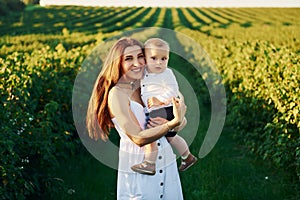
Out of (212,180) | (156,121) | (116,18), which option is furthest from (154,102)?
(116,18)

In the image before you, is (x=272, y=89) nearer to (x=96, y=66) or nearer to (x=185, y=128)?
(x=96, y=66)

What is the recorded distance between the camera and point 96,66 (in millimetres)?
8117

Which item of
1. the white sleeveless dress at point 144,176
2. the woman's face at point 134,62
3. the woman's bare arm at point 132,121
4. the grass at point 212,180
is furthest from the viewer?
the grass at point 212,180

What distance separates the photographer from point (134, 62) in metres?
2.63

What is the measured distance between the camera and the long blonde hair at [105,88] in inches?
105

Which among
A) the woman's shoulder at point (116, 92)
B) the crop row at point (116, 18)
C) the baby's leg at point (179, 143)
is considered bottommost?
the baby's leg at point (179, 143)

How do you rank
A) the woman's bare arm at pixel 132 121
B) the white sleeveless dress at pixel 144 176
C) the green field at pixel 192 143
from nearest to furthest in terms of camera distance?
1. the woman's bare arm at pixel 132 121
2. the white sleeveless dress at pixel 144 176
3. the green field at pixel 192 143

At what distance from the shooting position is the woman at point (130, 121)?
8.48 ft

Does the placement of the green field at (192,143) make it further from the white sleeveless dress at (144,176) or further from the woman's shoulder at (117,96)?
the white sleeveless dress at (144,176)

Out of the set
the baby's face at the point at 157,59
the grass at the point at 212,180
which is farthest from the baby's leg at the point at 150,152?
the grass at the point at 212,180

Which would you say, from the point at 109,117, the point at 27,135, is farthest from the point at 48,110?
the point at 109,117

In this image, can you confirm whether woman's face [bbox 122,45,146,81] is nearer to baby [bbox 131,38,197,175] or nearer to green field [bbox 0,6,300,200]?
baby [bbox 131,38,197,175]

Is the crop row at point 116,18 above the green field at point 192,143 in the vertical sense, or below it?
above

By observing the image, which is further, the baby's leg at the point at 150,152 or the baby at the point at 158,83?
the baby's leg at the point at 150,152
